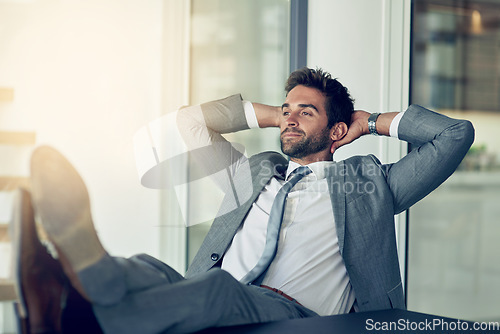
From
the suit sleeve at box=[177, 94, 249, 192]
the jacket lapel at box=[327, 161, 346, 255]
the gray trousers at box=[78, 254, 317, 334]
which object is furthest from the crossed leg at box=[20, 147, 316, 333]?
the suit sleeve at box=[177, 94, 249, 192]

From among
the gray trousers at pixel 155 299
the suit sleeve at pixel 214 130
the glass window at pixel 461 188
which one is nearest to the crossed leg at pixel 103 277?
the gray trousers at pixel 155 299

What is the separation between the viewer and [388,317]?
131 centimetres

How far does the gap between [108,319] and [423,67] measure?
8.23ft

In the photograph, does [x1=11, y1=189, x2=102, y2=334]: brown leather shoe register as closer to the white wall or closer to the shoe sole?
the shoe sole

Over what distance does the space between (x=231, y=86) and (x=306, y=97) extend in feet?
1.79

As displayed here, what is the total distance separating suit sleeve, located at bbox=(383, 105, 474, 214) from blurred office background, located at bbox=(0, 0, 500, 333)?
2.77 feet

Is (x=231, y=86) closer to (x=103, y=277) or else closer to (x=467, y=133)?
(x=467, y=133)

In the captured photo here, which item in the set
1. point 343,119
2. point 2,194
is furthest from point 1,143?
point 343,119

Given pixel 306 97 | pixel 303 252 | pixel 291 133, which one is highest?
pixel 306 97

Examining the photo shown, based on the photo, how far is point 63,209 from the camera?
100 centimetres

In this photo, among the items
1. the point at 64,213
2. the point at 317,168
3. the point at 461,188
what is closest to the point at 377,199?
the point at 317,168

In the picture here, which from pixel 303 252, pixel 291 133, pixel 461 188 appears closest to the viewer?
pixel 303 252

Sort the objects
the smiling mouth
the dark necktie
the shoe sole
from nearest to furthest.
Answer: the shoe sole
the dark necktie
the smiling mouth

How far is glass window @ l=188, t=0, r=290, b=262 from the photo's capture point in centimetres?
247
